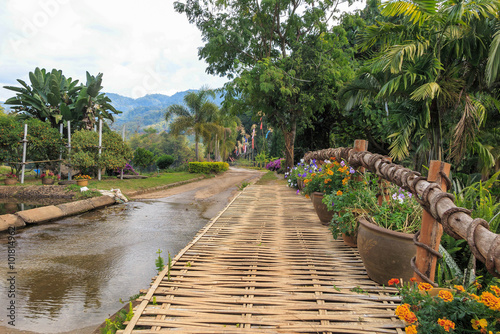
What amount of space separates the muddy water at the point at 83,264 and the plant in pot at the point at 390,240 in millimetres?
2363

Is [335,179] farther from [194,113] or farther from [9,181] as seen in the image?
[194,113]

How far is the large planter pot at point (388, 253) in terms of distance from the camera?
7.01ft

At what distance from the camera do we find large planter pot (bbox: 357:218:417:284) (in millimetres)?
2137

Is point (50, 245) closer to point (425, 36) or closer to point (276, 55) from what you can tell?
point (425, 36)

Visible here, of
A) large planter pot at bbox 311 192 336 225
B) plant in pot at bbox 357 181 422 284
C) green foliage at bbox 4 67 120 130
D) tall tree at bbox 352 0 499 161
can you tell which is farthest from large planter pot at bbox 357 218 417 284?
green foliage at bbox 4 67 120 130

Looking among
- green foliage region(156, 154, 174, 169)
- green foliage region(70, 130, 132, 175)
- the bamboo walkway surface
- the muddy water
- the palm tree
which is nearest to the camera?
the bamboo walkway surface

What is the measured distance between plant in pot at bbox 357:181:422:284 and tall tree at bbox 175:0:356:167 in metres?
8.83

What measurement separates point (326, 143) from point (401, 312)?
16096 mm

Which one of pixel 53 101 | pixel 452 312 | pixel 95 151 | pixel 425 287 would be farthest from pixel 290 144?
pixel 452 312

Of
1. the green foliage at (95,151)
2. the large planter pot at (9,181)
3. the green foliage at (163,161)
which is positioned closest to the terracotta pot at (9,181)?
the large planter pot at (9,181)

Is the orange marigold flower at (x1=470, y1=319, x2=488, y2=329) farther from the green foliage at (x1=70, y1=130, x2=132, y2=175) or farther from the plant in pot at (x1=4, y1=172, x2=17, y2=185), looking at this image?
the plant in pot at (x1=4, y1=172, x2=17, y2=185)

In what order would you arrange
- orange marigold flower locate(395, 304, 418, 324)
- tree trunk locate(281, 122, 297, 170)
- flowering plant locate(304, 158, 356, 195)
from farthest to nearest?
tree trunk locate(281, 122, 297, 170), flowering plant locate(304, 158, 356, 195), orange marigold flower locate(395, 304, 418, 324)

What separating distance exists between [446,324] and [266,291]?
1176mm

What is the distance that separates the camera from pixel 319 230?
3.87m
